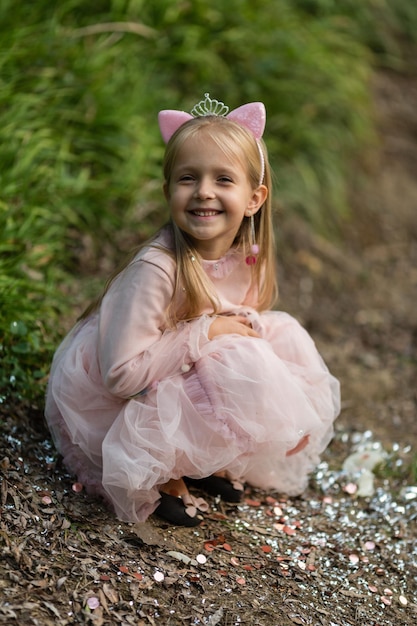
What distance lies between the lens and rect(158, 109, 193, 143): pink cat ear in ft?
7.60

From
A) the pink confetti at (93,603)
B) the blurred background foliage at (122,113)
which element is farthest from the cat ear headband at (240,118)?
the pink confetti at (93,603)

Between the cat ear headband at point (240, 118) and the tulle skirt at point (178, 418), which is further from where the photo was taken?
the cat ear headband at point (240, 118)

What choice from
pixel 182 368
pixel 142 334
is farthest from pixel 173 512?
pixel 142 334

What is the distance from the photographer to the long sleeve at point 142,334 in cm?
214

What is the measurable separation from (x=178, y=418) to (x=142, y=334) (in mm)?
254

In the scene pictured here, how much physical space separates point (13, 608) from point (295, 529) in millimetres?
1010

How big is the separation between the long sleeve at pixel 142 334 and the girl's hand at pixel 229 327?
0.04m

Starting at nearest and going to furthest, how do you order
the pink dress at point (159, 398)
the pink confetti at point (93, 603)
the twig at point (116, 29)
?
1. the pink confetti at point (93, 603)
2. the pink dress at point (159, 398)
3. the twig at point (116, 29)

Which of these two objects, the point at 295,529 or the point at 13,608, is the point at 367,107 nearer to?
the point at 295,529

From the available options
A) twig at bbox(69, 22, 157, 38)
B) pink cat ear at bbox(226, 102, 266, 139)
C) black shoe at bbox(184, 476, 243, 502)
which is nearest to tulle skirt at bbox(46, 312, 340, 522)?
black shoe at bbox(184, 476, 243, 502)

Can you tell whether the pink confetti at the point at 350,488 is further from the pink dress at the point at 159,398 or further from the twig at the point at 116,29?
the twig at the point at 116,29

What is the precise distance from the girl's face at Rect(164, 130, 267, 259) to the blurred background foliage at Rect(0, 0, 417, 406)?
85 centimetres

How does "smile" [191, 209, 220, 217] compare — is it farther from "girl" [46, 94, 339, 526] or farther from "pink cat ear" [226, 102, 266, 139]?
"pink cat ear" [226, 102, 266, 139]

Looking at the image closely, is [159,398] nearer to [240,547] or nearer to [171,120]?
[240,547]
